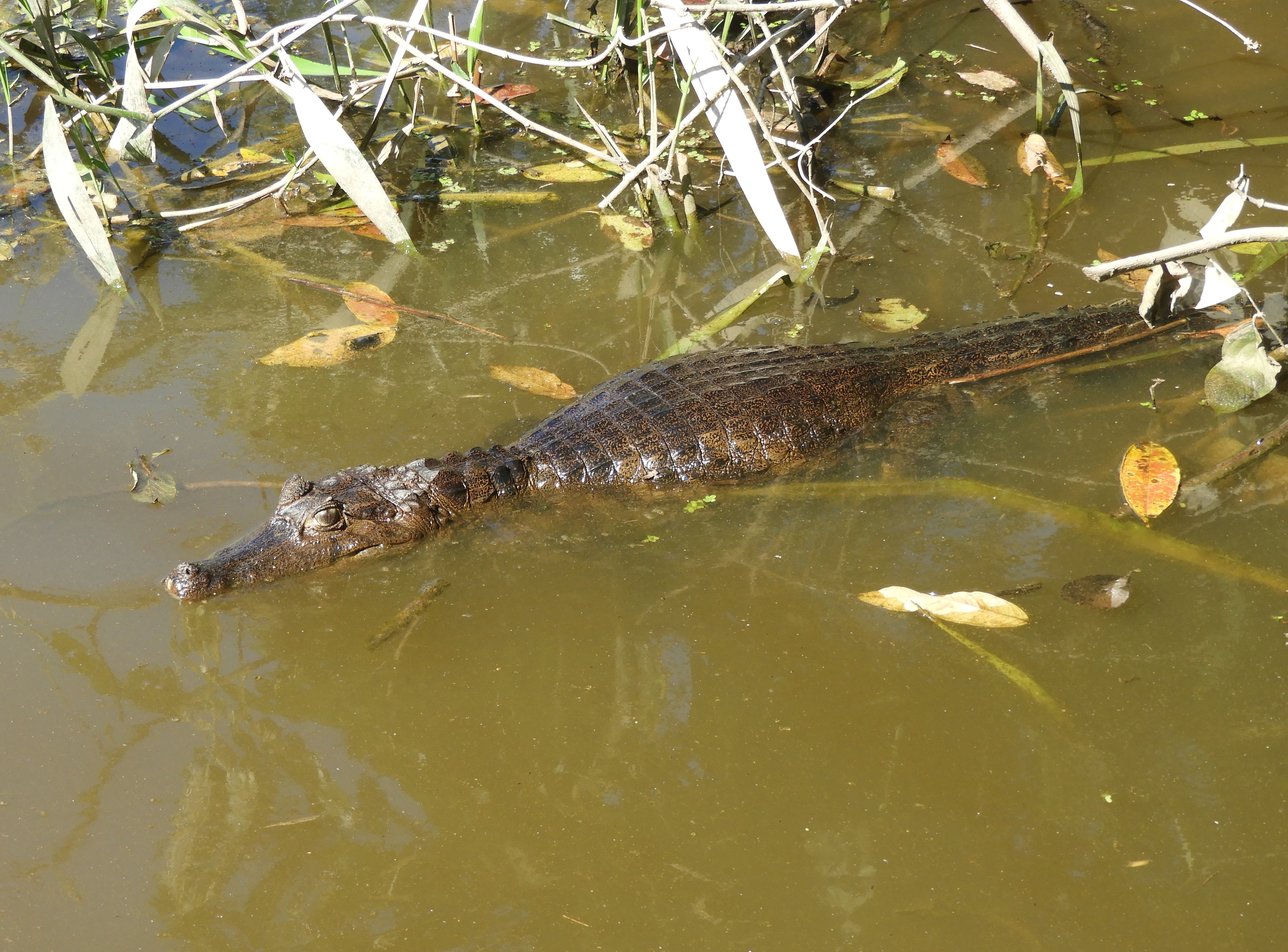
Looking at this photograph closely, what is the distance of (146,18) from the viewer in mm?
5695

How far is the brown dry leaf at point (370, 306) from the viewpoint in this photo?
466 centimetres

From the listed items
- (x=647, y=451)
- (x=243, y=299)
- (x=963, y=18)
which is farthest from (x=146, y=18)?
(x=963, y=18)

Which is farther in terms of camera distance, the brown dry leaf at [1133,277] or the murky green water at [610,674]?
the brown dry leaf at [1133,277]

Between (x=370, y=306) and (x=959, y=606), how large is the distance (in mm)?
2997

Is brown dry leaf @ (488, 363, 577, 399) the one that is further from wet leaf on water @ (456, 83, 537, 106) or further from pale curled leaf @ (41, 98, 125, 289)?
wet leaf on water @ (456, 83, 537, 106)

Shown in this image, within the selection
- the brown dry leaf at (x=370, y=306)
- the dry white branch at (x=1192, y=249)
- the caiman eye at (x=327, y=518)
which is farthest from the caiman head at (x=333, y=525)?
the dry white branch at (x=1192, y=249)

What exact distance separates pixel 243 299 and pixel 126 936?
314 centimetres

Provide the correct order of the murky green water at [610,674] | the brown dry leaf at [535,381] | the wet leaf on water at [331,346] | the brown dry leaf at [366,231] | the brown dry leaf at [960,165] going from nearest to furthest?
the murky green water at [610,674] → the brown dry leaf at [535,381] → the wet leaf on water at [331,346] → the brown dry leaf at [366,231] → the brown dry leaf at [960,165]

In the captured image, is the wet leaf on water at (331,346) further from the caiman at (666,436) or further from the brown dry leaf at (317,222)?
the brown dry leaf at (317,222)

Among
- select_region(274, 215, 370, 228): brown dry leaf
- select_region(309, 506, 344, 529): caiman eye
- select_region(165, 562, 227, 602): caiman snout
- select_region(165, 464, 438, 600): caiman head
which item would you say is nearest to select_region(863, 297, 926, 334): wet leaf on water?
select_region(165, 464, 438, 600): caiman head

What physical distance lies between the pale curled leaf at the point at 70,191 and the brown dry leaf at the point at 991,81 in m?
4.91

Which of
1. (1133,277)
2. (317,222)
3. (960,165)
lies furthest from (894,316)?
(317,222)

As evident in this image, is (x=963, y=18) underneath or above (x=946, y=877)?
above

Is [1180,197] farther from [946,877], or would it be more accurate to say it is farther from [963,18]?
[946,877]
